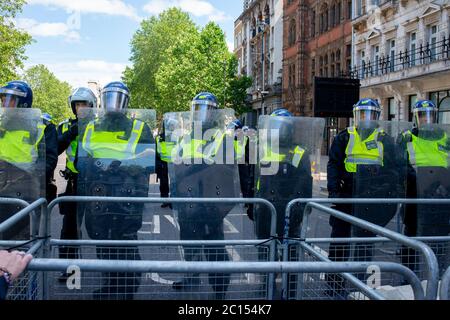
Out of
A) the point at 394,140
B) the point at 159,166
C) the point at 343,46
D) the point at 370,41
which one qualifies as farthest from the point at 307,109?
the point at 394,140

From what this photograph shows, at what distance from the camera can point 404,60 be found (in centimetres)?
2633

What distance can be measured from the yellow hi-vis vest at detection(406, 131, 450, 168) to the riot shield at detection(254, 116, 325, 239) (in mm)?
1154

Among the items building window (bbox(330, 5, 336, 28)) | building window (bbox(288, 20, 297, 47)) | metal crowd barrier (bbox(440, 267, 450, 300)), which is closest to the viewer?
metal crowd barrier (bbox(440, 267, 450, 300))

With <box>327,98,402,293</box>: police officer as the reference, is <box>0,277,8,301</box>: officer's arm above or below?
below

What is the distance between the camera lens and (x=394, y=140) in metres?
5.44

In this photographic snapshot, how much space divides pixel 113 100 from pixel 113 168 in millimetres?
697

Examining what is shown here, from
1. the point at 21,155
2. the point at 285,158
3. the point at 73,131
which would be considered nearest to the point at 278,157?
the point at 285,158

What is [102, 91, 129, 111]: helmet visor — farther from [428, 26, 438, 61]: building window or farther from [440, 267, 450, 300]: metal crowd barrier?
[428, 26, 438, 61]: building window

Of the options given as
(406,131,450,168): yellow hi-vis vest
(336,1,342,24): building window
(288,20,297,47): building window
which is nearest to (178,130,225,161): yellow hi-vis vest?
(406,131,450,168): yellow hi-vis vest

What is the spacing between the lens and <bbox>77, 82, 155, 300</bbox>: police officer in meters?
4.22

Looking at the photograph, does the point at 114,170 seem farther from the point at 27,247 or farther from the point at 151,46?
the point at 151,46

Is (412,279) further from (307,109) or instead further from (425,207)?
(307,109)

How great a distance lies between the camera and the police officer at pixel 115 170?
422cm
